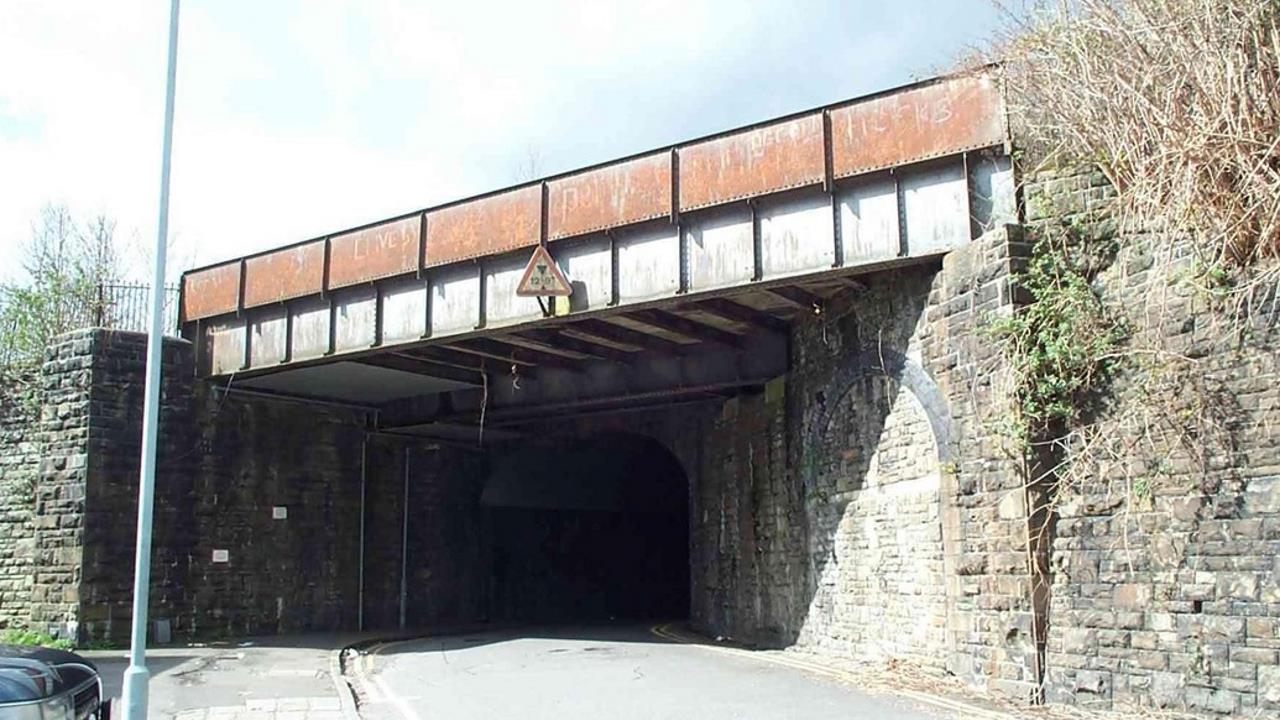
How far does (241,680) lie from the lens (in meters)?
15.5

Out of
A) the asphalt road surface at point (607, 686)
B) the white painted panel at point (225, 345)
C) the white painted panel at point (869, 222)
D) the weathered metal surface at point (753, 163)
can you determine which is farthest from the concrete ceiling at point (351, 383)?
the white painted panel at point (869, 222)

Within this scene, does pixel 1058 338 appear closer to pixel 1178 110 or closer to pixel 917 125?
pixel 1178 110

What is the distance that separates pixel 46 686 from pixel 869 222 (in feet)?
34.7

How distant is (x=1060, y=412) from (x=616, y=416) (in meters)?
15.6

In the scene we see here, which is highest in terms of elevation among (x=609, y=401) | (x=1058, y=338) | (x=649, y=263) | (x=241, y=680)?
(x=649, y=263)

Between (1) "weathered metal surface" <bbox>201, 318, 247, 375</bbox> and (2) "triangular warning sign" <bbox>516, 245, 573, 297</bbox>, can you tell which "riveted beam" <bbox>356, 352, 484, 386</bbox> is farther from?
(2) "triangular warning sign" <bbox>516, 245, 573, 297</bbox>

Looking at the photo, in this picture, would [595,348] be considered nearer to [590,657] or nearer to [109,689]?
[590,657]

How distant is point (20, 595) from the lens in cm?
2072

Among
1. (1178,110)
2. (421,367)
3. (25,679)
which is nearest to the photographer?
(25,679)

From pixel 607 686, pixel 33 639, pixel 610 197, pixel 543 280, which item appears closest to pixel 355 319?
pixel 543 280

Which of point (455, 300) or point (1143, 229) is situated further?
point (455, 300)

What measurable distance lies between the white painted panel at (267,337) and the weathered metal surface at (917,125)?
1131 centimetres

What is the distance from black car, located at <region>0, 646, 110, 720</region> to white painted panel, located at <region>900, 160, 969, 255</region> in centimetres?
1019

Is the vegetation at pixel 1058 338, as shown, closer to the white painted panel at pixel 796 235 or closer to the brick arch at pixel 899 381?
the brick arch at pixel 899 381
